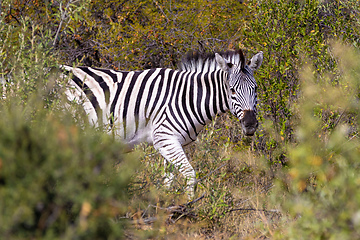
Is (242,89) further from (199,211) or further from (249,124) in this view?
(199,211)

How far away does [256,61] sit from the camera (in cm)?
552

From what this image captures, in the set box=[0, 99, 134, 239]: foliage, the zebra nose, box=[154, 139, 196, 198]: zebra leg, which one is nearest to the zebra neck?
the zebra nose

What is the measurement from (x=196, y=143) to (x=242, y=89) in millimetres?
951

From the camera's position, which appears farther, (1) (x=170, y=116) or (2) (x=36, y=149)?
(1) (x=170, y=116)

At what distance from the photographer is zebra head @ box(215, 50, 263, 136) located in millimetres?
5041

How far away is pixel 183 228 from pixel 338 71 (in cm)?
324

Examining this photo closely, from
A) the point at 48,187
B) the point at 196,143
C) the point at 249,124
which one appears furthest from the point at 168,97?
the point at 48,187

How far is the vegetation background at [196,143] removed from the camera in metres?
2.06

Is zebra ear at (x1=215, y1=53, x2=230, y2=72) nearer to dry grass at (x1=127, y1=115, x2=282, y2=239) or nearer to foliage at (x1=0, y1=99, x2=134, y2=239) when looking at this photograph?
dry grass at (x1=127, y1=115, x2=282, y2=239)

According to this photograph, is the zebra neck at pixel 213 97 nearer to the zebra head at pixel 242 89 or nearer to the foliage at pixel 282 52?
the zebra head at pixel 242 89

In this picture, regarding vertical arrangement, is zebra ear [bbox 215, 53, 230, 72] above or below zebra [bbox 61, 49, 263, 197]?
above

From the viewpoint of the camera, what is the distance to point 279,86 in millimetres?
5582

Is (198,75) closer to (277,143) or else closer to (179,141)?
(179,141)

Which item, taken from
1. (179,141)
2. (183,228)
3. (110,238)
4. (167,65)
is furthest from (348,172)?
(167,65)
